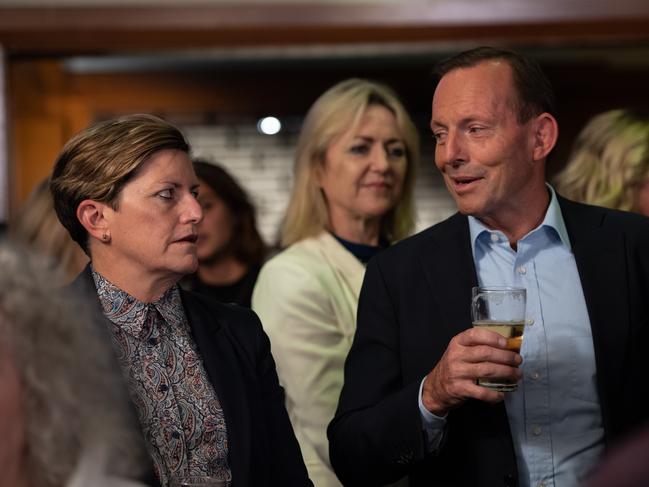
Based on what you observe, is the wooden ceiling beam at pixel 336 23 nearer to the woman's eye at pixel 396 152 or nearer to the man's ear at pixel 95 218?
the woman's eye at pixel 396 152

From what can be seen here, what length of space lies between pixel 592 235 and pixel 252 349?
0.80 m

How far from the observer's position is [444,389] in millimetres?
2406

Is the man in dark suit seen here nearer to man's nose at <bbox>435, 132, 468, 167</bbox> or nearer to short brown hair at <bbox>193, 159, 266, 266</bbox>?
man's nose at <bbox>435, 132, 468, 167</bbox>

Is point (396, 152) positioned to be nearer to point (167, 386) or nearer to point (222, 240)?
point (222, 240)

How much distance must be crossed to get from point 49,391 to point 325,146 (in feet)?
7.32

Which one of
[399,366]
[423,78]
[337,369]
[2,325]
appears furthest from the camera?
[423,78]

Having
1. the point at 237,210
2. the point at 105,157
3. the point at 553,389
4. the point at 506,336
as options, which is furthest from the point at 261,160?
the point at 506,336

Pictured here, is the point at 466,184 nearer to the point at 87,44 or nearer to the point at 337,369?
the point at 337,369

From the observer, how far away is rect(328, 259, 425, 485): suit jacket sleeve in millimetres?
2521

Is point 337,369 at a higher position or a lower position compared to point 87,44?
lower

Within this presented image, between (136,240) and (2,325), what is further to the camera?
(136,240)

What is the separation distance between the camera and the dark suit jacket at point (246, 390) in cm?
249

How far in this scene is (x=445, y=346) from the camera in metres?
2.61

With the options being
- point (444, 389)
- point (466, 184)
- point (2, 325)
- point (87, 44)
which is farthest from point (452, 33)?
point (2, 325)
